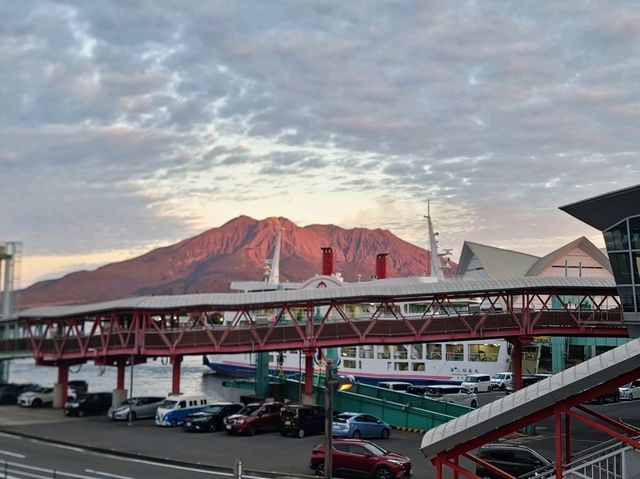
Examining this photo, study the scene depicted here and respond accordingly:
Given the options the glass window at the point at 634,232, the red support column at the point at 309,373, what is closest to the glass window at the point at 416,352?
the red support column at the point at 309,373

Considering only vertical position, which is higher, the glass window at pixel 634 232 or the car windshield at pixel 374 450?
the glass window at pixel 634 232

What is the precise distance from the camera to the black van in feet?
136

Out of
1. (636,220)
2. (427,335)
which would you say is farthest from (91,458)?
(636,220)

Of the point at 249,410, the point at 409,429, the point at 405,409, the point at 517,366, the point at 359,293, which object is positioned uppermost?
the point at 359,293

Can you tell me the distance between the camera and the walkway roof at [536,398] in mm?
15445

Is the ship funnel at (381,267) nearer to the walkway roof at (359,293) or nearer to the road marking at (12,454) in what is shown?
the walkway roof at (359,293)

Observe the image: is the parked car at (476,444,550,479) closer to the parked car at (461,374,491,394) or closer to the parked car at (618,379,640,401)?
the parked car at (618,379,640,401)

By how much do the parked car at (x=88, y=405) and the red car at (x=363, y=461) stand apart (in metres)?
25.5

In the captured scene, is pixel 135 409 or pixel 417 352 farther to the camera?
pixel 417 352

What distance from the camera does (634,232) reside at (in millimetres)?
46312

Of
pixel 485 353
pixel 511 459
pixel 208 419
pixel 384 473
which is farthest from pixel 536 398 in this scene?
pixel 485 353

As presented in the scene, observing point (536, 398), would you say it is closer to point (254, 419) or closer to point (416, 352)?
point (254, 419)

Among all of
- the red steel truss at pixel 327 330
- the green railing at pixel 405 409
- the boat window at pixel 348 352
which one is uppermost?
the red steel truss at pixel 327 330

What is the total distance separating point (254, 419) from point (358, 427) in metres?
6.07
